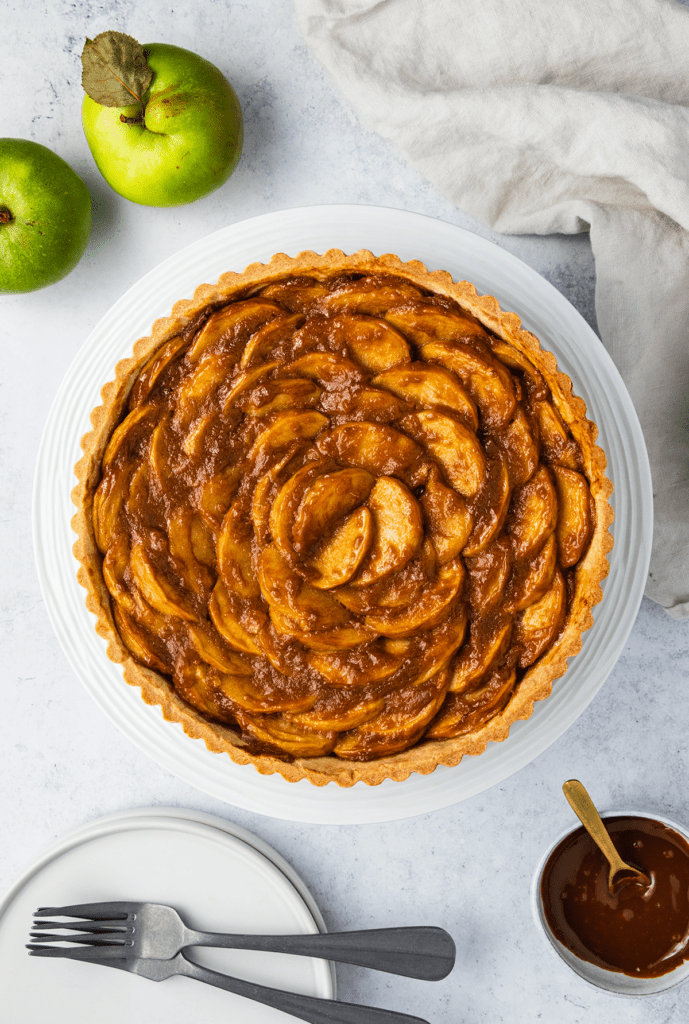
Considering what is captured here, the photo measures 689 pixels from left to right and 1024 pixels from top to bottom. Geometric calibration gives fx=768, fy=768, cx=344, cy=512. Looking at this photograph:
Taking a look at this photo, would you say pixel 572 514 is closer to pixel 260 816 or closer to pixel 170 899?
pixel 260 816

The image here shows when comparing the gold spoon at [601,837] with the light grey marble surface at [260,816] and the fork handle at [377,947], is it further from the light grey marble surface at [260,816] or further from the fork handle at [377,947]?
the fork handle at [377,947]

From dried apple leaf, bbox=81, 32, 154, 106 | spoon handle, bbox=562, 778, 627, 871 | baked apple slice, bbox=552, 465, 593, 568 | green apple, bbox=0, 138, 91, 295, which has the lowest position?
spoon handle, bbox=562, 778, 627, 871

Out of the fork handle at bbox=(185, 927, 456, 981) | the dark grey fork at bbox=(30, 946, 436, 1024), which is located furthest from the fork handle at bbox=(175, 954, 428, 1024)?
the fork handle at bbox=(185, 927, 456, 981)

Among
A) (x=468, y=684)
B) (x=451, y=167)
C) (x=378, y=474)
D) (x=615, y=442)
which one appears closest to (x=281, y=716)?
(x=468, y=684)

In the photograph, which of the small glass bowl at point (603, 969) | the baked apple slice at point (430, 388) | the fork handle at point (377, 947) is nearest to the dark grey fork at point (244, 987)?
the fork handle at point (377, 947)

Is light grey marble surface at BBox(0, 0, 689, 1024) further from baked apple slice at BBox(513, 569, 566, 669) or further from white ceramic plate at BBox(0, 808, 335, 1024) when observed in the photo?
baked apple slice at BBox(513, 569, 566, 669)

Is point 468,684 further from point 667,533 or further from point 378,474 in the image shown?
point 667,533
